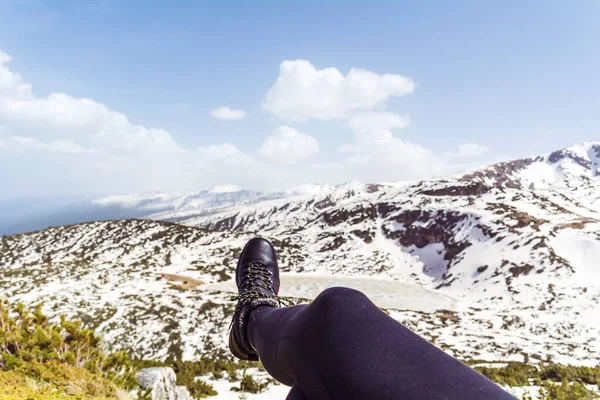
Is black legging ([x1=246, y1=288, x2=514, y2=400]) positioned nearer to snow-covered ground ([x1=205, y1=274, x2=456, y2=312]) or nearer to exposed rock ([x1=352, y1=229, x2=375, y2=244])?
snow-covered ground ([x1=205, y1=274, x2=456, y2=312])

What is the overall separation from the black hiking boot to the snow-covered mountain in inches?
413

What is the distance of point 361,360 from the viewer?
150 centimetres

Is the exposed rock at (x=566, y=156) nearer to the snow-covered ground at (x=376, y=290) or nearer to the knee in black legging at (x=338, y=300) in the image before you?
the snow-covered ground at (x=376, y=290)

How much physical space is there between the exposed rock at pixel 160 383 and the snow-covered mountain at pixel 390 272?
29.1 feet

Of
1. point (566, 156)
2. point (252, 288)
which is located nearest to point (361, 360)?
point (252, 288)

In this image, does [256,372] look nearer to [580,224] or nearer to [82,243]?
[580,224]

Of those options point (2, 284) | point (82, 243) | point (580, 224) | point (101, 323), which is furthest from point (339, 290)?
point (82, 243)

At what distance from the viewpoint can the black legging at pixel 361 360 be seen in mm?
1324

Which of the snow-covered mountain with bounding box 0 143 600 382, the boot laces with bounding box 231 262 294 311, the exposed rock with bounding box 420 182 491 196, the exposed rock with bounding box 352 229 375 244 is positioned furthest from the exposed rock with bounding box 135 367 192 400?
the exposed rock with bounding box 420 182 491 196

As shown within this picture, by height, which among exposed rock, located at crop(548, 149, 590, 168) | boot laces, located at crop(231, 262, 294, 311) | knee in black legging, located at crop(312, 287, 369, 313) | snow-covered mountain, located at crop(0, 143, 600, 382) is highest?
exposed rock, located at crop(548, 149, 590, 168)

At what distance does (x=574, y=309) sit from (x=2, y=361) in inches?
1127

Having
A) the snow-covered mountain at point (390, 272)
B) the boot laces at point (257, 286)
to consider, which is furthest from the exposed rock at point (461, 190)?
the boot laces at point (257, 286)

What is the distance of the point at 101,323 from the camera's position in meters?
16.4

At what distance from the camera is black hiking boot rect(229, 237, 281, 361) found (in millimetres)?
3188
